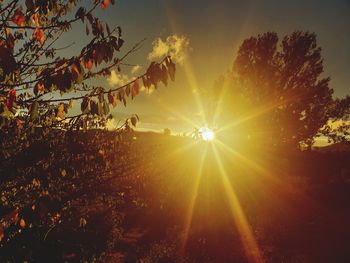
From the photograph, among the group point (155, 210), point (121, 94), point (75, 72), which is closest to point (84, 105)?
point (75, 72)

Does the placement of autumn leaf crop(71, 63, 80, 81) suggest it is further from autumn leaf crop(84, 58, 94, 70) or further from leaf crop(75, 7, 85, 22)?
leaf crop(75, 7, 85, 22)

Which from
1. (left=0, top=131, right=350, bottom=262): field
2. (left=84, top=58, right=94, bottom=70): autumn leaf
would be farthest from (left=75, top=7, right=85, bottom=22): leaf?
(left=0, top=131, right=350, bottom=262): field

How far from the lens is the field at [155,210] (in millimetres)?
4242

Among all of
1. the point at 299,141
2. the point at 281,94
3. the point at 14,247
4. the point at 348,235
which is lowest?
the point at 348,235

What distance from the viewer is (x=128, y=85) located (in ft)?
9.72

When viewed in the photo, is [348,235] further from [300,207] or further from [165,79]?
[165,79]

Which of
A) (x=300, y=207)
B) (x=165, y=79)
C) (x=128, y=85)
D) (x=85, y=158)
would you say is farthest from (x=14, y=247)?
(x=300, y=207)

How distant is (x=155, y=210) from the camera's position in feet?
43.5

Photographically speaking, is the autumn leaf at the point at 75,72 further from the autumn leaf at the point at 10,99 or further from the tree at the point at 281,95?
the tree at the point at 281,95

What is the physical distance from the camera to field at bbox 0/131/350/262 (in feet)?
13.9

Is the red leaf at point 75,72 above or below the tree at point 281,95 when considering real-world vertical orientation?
below

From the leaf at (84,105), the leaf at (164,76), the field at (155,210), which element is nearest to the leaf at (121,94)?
the leaf at (84,105)

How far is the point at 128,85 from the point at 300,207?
12.5 m

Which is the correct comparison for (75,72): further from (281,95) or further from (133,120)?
(281,95)
